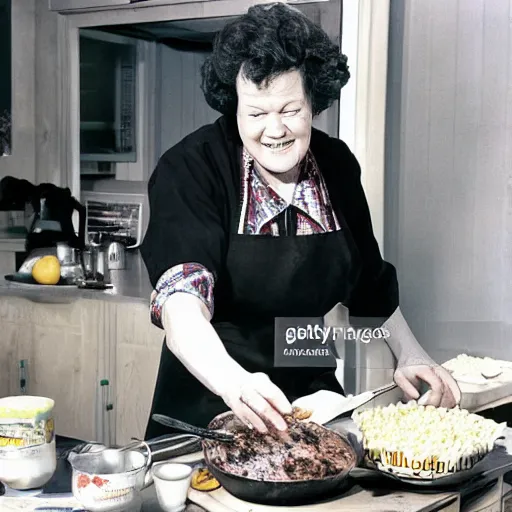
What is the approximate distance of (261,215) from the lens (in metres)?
1.81

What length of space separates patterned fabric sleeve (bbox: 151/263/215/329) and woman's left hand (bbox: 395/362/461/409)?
18.3 inches

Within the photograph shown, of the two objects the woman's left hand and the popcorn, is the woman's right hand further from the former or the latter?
the woman's left hand

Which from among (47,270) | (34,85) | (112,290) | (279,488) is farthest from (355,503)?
(34,85)

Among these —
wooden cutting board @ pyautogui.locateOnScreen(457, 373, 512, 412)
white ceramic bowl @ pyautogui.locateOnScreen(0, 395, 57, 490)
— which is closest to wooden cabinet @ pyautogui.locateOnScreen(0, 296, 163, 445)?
white ceramic bowl @ pyautogui.locateOnScreen(0, 395, 57, 490)

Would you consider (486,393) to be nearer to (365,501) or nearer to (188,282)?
(365,501)

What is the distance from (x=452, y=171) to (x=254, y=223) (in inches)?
17.3

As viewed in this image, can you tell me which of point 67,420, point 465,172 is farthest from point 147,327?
point 465,172

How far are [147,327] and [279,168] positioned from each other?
45 centimetres

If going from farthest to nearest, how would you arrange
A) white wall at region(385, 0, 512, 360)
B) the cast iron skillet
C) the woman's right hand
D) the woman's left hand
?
the woman's left hand → white wall at region(385, 0, 512, 360) → the woman's right hand → the cast iron skillet

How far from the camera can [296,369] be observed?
6.09 feet

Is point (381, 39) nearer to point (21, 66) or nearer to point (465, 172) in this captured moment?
point (465, 172)

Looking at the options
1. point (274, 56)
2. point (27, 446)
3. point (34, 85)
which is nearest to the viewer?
point (27, 446)

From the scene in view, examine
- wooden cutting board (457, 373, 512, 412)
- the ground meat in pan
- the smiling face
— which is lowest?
the ground meat in pan

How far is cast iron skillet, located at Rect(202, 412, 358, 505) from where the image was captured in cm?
154
